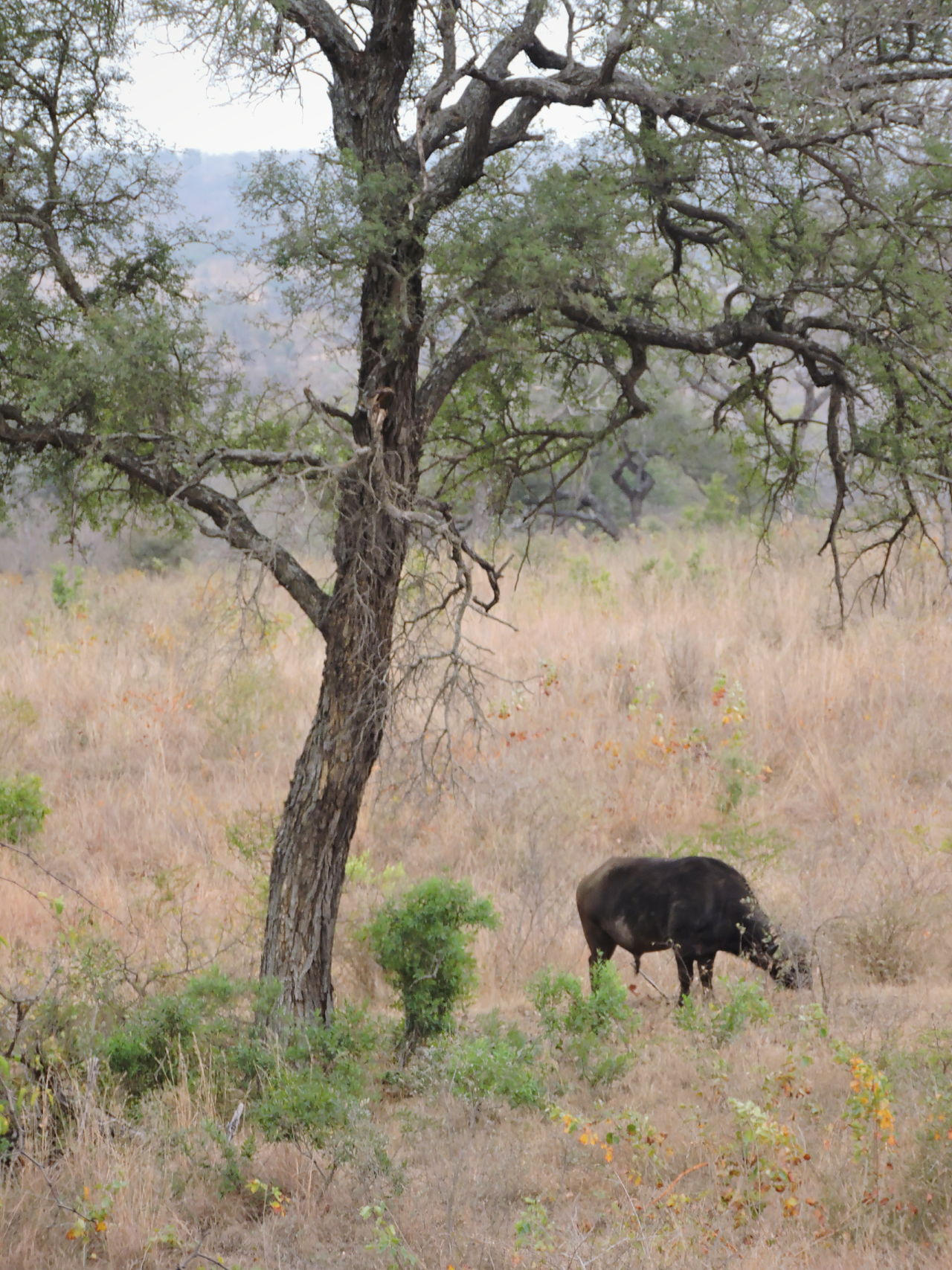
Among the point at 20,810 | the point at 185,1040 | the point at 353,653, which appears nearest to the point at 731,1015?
the point at 353,653

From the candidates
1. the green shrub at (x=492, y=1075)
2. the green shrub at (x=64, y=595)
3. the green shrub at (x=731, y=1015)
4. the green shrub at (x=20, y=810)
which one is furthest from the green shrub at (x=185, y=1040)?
the green shrub at (x=64, y=595)

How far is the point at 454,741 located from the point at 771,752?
3040 millimetres

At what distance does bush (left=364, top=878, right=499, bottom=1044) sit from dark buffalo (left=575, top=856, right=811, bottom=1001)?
2.42ft

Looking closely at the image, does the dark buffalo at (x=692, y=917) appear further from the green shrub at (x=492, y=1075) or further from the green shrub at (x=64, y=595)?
the green shrub at (x=64, y=595)

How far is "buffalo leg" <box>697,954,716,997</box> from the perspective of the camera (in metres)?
6.71

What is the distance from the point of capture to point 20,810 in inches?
384

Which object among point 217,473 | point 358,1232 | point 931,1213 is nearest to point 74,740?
point 217,473

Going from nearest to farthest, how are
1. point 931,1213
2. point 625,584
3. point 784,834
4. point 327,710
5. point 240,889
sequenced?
1. point 931,1213
2. point 327,710
3. point 240,889
4. point 784,834
5. point 625,584

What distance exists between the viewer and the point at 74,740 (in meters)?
12.3

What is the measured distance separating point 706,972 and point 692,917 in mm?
421

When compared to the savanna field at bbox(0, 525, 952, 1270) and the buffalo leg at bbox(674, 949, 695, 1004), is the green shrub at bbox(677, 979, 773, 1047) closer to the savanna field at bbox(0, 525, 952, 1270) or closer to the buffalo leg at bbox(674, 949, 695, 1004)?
the savanna field at bbox(0, 525, 952, 1270)

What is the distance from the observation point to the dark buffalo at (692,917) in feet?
21.6

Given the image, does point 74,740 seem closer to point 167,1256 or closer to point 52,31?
point 52,31

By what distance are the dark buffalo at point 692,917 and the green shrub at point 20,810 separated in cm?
520
